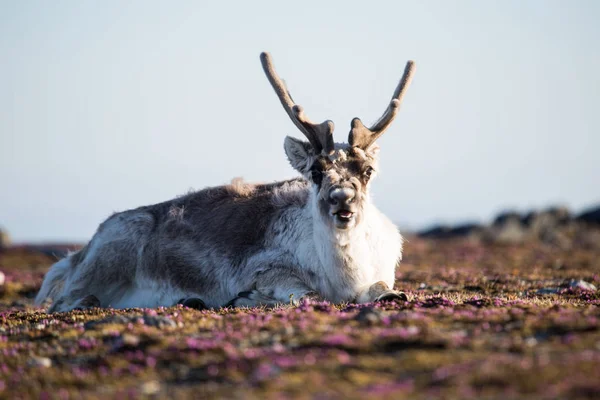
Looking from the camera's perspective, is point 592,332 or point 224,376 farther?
point 592,332

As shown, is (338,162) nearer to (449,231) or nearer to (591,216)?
(591,216)

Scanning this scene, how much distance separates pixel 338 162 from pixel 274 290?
263cm

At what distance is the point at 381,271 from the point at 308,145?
103 inches

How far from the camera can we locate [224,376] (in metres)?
7.28

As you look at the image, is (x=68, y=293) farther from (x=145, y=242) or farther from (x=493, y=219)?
(x=493, y=219)

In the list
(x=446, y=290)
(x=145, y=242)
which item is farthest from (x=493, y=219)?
(x=145, y=242)

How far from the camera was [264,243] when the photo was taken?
14.4m

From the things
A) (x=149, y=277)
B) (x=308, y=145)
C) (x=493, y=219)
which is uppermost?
(x=308, y=145)

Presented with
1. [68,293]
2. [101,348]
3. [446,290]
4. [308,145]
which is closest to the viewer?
[101,348]

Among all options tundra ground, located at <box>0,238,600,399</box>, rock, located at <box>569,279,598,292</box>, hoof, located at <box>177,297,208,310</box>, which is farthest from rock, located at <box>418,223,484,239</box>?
tundra ground, located at <box>0,238,600,399</box>

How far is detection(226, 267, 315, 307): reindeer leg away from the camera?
13.2 meters

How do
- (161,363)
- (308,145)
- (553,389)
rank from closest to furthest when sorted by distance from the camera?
1. (553,389)
2. (161,363)
3. (308,145)

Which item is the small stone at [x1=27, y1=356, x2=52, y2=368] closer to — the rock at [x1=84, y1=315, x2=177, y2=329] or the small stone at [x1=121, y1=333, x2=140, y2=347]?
the small stone at [x1=121, y1=333, x2=140, y2=347]

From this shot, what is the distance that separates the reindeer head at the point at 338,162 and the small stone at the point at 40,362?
5121 millimetres
